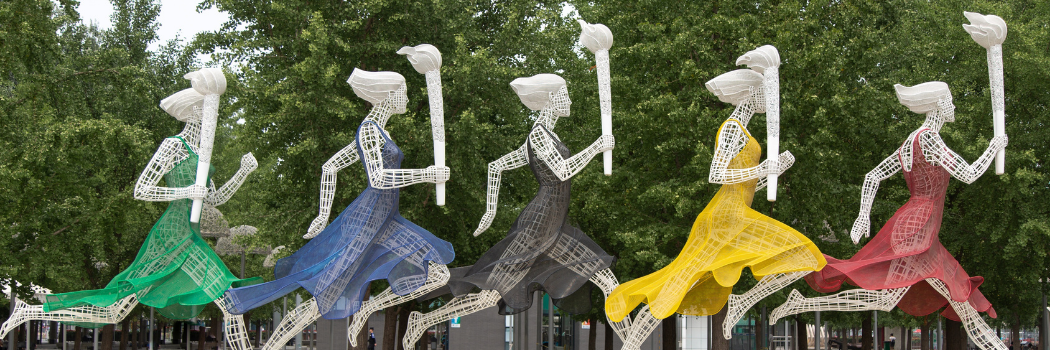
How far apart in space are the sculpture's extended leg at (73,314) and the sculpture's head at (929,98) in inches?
404

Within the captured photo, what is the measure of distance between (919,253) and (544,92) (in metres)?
5.05

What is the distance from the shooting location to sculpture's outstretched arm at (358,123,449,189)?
10.9m

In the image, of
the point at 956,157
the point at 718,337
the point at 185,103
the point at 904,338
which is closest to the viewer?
the point at 956,157

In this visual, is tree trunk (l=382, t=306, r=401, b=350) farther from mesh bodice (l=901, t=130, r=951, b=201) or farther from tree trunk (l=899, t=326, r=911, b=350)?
tree trunk (l=899, t=326, r=911, b=350)

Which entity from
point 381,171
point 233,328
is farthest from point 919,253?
point 233,328

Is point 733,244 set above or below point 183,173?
below

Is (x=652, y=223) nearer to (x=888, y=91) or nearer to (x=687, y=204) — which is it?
(x=687, y=204)

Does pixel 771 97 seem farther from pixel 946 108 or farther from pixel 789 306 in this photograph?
pixel 789 306

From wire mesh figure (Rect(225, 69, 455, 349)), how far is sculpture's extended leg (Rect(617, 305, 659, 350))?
8.06 feet

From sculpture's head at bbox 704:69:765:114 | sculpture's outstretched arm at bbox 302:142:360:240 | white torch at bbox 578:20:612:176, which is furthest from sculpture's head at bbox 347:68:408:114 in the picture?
sculpture's head at bbox 704:69:765:114

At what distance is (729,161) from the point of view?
1061 cm

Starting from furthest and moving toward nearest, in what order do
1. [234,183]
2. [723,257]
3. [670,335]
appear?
[670,335] → [234,183] → [723,257]

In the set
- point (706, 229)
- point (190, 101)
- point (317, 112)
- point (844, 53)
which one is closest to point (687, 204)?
point (706, 229)

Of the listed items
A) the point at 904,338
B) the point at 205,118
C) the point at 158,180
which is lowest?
the point at 904,338
